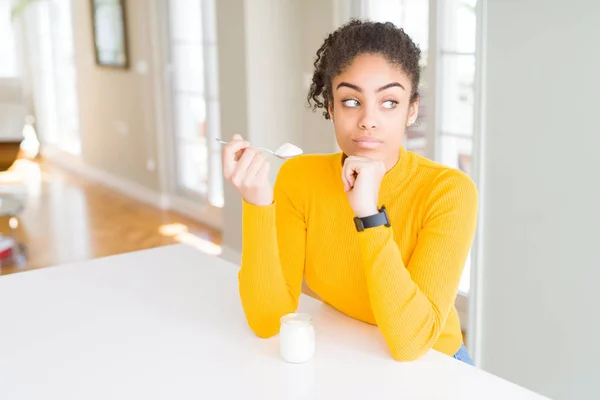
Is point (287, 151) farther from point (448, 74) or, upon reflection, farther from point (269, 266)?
point (448, 74)

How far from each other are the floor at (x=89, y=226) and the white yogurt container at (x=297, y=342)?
10.6 ft

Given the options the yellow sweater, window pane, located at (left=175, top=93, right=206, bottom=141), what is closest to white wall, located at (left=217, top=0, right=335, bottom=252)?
window pane, located at (left=175, top=93, right=206, bottom=141)

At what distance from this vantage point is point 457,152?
10.8 feet

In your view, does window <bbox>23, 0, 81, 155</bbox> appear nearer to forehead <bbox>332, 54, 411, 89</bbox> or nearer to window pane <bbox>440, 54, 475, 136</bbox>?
window pane <bbox>440, 54, 475, 136</bbox>

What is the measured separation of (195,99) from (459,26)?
2.44 metres

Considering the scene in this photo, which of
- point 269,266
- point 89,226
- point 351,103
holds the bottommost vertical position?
point 89,226

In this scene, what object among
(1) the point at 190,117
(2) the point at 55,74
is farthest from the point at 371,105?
(2) the point at 55,74

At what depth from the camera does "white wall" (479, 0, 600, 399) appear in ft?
7.95

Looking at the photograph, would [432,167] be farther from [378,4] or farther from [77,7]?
[77,7]

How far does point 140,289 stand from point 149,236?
10.7 ft

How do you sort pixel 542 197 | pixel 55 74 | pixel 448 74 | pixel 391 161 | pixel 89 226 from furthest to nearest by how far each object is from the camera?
pixel 55 74, pixel 89 226, pixel 448 74, pixel 542 197, pixel 391 161

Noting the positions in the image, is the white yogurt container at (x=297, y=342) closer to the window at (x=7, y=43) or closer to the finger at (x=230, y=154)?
the finger at (x=230, y=154)

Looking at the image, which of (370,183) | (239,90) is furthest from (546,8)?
(239,90)

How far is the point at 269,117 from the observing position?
3.98 metres
